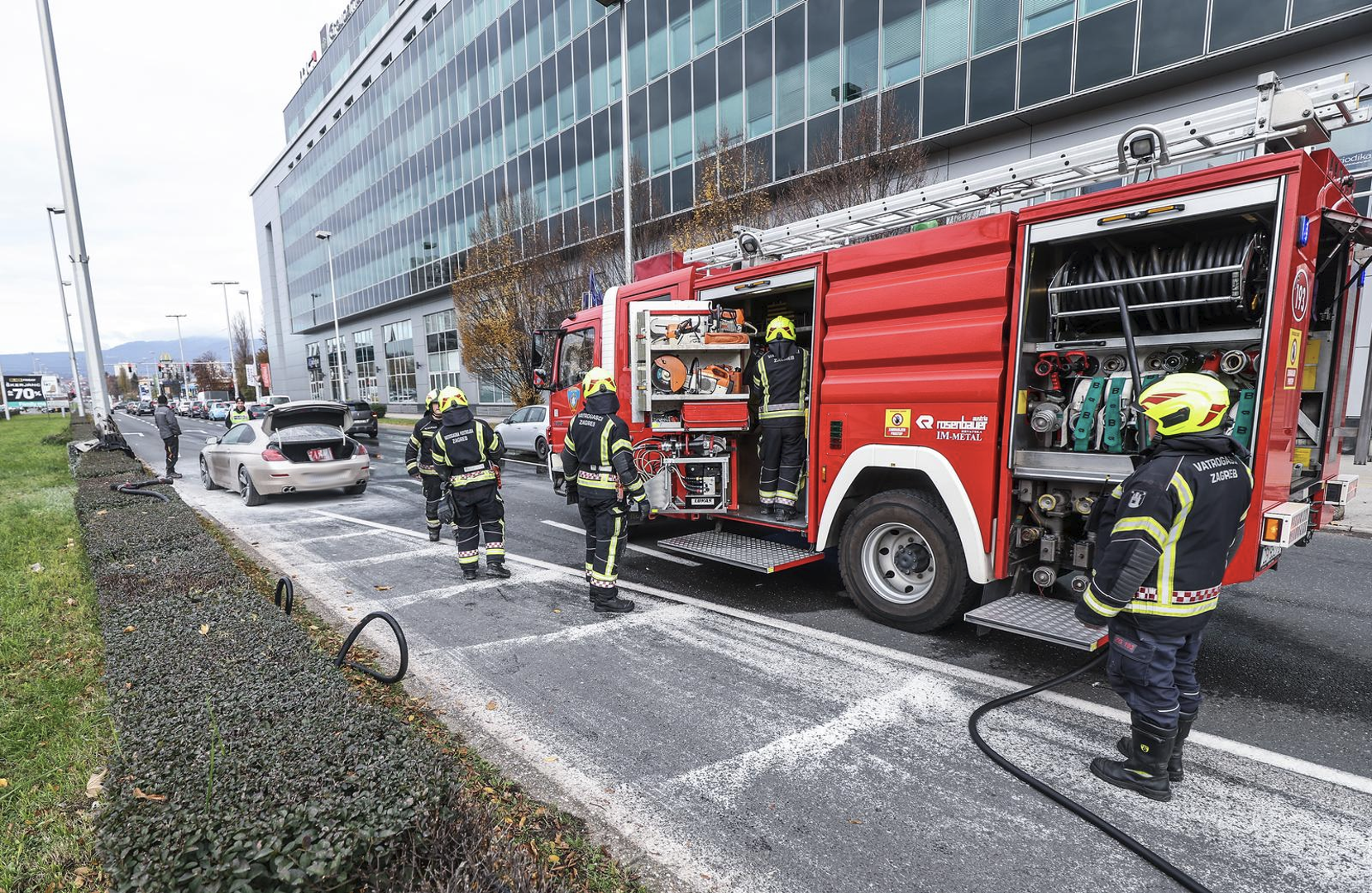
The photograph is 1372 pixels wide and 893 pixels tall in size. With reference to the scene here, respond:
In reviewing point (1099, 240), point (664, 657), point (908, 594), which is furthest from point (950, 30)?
point (664, 657)

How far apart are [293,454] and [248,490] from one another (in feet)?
3.18

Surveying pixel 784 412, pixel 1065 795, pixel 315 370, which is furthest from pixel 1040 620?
pixel 315 370

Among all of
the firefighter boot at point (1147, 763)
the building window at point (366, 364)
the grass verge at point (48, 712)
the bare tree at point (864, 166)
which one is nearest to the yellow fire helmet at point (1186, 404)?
the firefighter boot at point (1147, 763)

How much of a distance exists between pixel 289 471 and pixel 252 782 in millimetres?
9604

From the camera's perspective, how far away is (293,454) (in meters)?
10.8

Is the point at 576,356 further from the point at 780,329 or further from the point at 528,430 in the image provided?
the point at 528,430

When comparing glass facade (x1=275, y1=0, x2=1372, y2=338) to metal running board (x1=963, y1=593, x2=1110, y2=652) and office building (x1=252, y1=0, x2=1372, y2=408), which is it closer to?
office building (x1=252, y1=0, x2=1372, y2=408)

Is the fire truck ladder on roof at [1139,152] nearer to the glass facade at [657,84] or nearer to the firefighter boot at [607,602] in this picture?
the firefighter boot at [607,602]

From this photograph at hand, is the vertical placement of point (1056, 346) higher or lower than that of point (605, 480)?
higher

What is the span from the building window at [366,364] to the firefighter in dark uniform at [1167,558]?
48685 mm

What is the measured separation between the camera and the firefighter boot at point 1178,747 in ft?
9.63

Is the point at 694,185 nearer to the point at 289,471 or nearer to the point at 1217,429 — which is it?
the point at 289,471

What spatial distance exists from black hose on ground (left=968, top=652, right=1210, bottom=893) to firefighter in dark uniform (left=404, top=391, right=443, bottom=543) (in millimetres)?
5768

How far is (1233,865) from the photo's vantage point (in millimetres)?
2467
